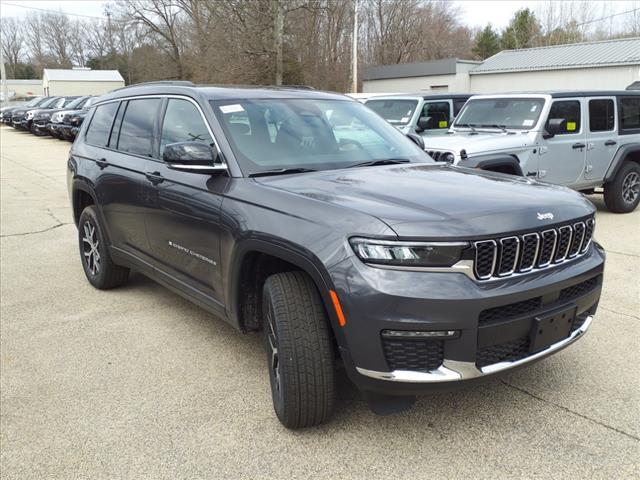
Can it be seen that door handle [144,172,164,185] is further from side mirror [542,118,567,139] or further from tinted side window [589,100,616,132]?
tinted side window [589,100,616,132]

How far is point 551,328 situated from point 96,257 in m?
4.19

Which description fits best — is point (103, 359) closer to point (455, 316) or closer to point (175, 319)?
point (175, 319)

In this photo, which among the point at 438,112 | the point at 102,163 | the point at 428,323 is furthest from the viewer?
the point at 438,112

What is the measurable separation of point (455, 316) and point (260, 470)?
1.19 meters

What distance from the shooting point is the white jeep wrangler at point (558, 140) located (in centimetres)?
757

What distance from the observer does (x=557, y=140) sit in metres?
8.18

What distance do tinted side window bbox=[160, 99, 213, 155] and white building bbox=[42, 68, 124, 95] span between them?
72044mm

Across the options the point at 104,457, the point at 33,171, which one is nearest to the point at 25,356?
the point at 104,457

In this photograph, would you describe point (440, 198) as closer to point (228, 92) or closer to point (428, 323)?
point (428, 323)

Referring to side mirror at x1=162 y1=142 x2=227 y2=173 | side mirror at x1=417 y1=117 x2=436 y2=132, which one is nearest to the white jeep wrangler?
side mirror at x1=417 y1=117 x2=436 y2=132

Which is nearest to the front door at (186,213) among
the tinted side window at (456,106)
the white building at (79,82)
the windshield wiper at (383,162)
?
the windshield wiper at (383,162)

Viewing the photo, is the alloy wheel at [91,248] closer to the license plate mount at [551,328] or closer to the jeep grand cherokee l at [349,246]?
the jeep grand cherokee l at [349,246]

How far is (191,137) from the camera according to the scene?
398 cm

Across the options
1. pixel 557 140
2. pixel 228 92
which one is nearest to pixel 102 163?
pixel 228 92
